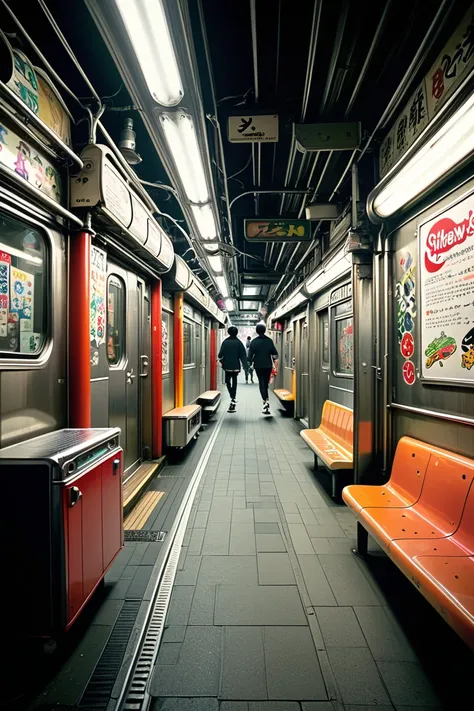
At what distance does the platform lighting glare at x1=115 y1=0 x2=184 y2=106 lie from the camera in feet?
5.29

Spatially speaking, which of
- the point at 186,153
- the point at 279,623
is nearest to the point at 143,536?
the point at 279,623

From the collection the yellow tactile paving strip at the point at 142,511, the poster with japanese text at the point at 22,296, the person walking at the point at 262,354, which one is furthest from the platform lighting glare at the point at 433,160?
the person walking at the point at 262,354

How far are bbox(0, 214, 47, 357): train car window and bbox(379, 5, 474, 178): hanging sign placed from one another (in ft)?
9.09

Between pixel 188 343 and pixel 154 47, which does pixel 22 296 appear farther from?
pixel 188 343

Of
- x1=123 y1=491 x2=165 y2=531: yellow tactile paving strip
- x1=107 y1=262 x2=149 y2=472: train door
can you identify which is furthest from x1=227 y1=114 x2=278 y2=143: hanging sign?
x1=123 y1=491 x2=165 y2=531: yellow tactile paving strip

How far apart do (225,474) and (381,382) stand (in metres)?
2.34

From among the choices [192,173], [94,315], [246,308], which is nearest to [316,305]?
[192,173]

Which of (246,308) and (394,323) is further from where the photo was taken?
(246,308)

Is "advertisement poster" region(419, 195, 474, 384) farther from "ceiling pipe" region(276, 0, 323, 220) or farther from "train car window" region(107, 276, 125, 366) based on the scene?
"train car window" region(107, 276, 125, 366)

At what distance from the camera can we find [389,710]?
54.8 inches

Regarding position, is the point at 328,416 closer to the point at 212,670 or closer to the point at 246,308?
the point at 212,670

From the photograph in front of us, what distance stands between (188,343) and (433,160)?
636 centimetres

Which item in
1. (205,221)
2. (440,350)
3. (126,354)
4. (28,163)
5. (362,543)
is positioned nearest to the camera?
(28,163)

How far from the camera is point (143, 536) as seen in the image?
280 centimetres
